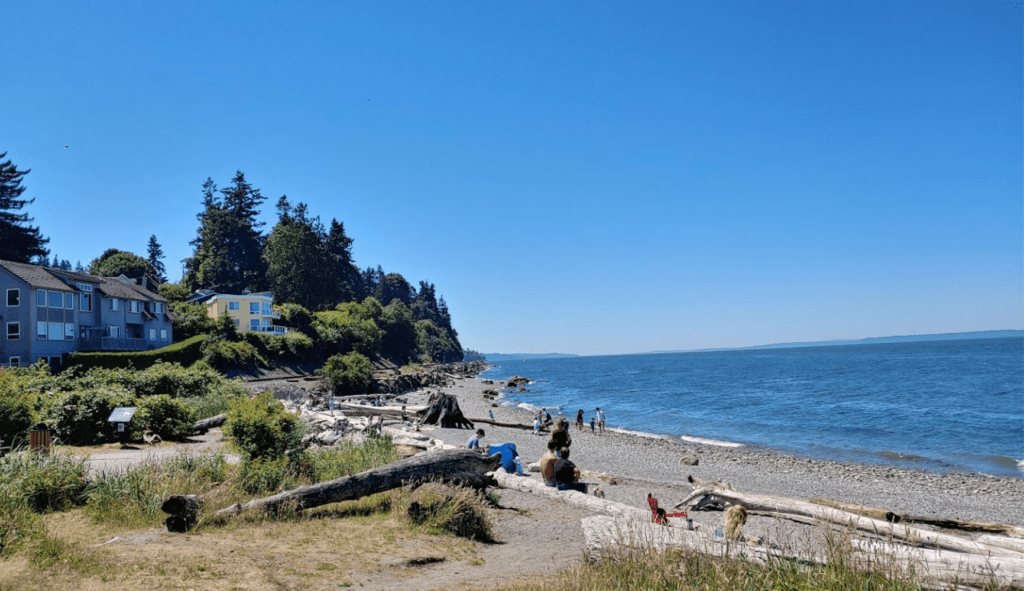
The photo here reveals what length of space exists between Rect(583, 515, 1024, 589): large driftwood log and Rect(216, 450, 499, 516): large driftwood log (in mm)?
4650

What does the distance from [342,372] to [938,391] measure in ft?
185

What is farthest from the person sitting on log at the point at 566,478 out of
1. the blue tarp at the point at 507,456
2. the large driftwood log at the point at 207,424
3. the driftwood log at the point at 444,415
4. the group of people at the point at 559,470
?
the driftwood log at the point at 444,415

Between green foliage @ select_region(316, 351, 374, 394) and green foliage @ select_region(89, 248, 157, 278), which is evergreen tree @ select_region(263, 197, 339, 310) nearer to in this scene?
green foliage @ select_region(89, 248, 157, 278)

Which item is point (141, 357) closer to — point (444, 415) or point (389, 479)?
point (444, 415)

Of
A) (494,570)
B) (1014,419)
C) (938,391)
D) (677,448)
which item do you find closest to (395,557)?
(494,570)

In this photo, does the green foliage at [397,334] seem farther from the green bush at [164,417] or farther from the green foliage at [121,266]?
the green bush at [164,417]

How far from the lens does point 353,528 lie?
31.1ft

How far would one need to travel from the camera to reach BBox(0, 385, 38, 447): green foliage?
44.4 ft

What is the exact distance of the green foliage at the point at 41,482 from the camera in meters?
8.75

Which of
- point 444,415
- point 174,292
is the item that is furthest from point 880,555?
point 174,292

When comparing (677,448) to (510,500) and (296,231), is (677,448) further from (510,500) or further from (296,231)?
(296,231)

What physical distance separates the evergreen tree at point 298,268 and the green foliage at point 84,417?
219 feet

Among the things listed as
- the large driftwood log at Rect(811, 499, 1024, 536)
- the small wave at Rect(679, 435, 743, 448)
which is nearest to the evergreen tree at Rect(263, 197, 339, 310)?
the small wave at Rect(679, 435, 743, 448)

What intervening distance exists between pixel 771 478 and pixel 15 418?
76.2 feet
